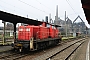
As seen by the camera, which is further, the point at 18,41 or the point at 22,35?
the point at 22,35

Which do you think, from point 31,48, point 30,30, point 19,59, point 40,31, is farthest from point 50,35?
point 19,59

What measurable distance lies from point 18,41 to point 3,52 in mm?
1632

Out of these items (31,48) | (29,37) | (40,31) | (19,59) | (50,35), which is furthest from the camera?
(50,35)

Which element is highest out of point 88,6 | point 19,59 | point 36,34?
point 88,6

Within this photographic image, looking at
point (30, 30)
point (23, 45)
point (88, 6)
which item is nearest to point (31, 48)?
point (23, 45)

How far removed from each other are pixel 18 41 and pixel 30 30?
164cm

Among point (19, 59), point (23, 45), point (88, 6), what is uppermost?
point (88, 6)

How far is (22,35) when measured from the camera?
48.1 feet

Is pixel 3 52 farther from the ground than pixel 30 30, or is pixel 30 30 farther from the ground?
pixel 30 30

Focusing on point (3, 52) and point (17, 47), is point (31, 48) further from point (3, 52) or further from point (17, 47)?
point (3, 52)

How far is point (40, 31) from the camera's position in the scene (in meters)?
15.8

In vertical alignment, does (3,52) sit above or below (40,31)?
below

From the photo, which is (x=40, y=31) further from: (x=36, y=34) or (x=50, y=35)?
(x=50, y=35)

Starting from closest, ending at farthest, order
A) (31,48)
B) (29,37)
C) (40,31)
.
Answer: (31,48), (29,37), (40,31)
